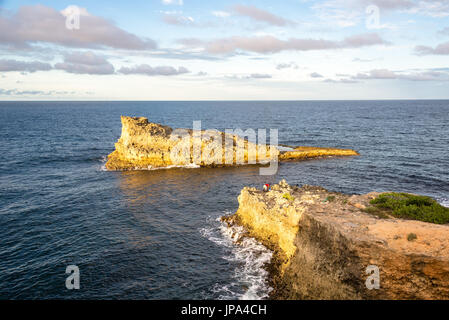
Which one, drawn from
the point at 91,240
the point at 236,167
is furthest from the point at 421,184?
the point at 91,240

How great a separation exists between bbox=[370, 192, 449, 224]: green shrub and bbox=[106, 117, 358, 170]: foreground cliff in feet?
118

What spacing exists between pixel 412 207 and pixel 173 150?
44.0 m

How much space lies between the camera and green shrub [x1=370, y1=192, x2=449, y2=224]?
20.4m

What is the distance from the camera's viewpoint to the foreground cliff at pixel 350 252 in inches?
660

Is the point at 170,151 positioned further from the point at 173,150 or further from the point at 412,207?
the point at 412,207

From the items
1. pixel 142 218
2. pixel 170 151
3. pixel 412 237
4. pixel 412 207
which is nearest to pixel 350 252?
pixel 412 237

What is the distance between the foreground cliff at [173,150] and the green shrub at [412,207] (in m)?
35.9

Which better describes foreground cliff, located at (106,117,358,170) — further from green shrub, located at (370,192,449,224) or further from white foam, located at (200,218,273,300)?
green shrub, located at (370,192,449,224)

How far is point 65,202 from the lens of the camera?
38000 millimetres

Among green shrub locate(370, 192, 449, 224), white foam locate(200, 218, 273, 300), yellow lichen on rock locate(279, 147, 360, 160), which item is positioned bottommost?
white foam locate(200, 218, 273, 300)

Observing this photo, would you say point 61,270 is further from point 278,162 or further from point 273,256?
Result: point 278,162

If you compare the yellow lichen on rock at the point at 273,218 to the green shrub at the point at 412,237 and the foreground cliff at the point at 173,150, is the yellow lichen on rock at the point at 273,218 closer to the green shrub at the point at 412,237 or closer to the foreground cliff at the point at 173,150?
the green shrub at the point at 412,237

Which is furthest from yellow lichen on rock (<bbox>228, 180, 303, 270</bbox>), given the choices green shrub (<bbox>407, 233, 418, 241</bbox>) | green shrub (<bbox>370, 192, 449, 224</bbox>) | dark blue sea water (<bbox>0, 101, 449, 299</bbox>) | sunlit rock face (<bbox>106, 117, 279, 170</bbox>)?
sunlit rock face (<bbox>106, 117, 279, 170</bbox>)

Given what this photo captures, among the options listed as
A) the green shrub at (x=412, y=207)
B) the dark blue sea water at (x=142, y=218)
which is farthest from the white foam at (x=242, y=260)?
the green shrub at (x=412, y=207)
